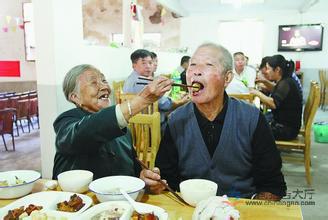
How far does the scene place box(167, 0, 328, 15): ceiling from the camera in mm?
8789

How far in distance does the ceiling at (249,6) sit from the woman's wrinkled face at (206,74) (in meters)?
7.97

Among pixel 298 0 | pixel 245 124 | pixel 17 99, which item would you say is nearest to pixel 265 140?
pixel 245 124

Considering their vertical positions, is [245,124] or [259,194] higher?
[245,124]

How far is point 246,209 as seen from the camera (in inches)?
43.5

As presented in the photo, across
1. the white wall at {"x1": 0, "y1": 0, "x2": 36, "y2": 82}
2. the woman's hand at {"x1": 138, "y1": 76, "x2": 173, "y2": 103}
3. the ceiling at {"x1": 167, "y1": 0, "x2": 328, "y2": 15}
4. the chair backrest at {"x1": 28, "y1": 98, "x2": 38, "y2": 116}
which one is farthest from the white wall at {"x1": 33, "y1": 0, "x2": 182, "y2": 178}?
the ceiling at {"x1": 167, "y1": 0, "x2": 328, "y2": 15}

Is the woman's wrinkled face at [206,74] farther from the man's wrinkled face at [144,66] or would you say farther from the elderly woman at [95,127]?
the man's wrinkled face at [144,66]

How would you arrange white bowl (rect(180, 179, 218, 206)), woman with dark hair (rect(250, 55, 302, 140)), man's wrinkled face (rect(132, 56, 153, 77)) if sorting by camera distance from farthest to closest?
man's wrinkled face (rect(132, 56, 153, 77))
woman with dark hair (rect(250, 55, 302, 140))
white bowl (rect(180, 179, 218, 206))

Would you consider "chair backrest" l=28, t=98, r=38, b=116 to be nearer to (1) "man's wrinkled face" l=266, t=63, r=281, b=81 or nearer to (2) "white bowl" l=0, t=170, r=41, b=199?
(1) "man's wrinkled face" l=266, t=63, r=281, b=81

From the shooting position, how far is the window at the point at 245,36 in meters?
9.66

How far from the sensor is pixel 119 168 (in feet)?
4.90

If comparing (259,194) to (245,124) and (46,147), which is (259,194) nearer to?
(245,124)

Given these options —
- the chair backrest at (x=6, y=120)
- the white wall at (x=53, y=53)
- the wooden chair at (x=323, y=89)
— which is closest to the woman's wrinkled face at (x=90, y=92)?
the white wall at (x=53, y=53)

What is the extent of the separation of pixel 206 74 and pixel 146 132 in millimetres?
729

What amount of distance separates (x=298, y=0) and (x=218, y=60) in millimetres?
8282
